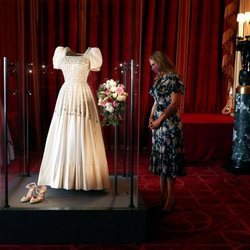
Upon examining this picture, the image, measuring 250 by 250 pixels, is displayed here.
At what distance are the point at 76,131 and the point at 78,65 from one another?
0.48 m

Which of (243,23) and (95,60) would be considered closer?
(95,60)

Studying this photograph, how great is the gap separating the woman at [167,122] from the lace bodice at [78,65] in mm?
477

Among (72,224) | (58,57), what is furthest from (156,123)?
(72,224)

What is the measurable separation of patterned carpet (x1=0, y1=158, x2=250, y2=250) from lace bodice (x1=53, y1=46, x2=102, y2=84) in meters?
1.18

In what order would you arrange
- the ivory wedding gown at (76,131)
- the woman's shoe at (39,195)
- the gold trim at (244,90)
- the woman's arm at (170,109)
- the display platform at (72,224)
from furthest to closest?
the gold trim at (244,90), the woman's arm at (170,109), the ivory wedding gown at (76,131), the woman's shoe at (39,195), the display platform at (72,224)

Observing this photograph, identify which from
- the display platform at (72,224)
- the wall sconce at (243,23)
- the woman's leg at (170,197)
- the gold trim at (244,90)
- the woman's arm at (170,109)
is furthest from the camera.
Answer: the wall sconce at (243,23)

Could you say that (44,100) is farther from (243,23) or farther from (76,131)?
(243,23)

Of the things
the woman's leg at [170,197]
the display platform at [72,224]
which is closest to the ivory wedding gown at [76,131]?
the display platform at [72,224]

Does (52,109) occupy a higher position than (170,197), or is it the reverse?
(52,109)

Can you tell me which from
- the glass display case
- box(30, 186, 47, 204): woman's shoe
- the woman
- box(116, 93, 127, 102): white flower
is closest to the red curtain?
the glass display case

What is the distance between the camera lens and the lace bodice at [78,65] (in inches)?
124

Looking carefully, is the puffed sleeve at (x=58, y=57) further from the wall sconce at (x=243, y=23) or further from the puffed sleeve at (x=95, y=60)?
the wall sconce at (x=243, y=23)

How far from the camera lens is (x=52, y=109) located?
364 centimetres

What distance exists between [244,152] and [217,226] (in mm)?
1826
